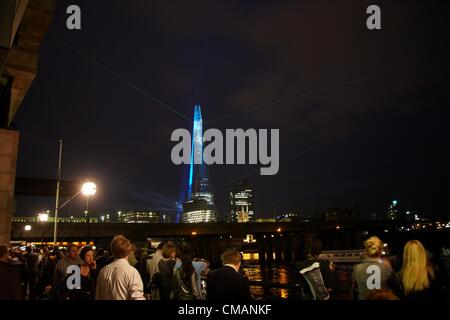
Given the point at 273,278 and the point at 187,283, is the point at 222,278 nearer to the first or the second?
the point at 187,283

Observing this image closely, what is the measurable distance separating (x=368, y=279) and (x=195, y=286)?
3.38 meters

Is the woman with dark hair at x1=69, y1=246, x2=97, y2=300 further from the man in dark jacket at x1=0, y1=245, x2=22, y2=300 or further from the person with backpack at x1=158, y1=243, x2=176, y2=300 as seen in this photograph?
the man in dark jacket at x1=0, y1=245, x2=22, y2=300

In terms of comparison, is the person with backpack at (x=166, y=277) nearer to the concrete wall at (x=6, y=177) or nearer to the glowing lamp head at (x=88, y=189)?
the concrete wall at (x=6, y=177)

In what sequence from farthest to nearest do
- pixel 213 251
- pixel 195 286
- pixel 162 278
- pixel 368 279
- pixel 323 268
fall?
pixel 213 251
pixel 162 278
pixel 195 286
pixel 323 268
pixel 368 279

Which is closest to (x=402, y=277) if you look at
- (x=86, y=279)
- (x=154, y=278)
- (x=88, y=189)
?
(x=86, y=279)

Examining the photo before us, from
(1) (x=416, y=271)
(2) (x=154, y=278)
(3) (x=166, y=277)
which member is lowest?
(2) (x=154, y=278)

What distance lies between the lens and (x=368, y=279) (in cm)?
610

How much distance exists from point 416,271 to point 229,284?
102 inches

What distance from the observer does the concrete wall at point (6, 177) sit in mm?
13484

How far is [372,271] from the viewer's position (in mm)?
6008

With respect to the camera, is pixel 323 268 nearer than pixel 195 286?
Yes
